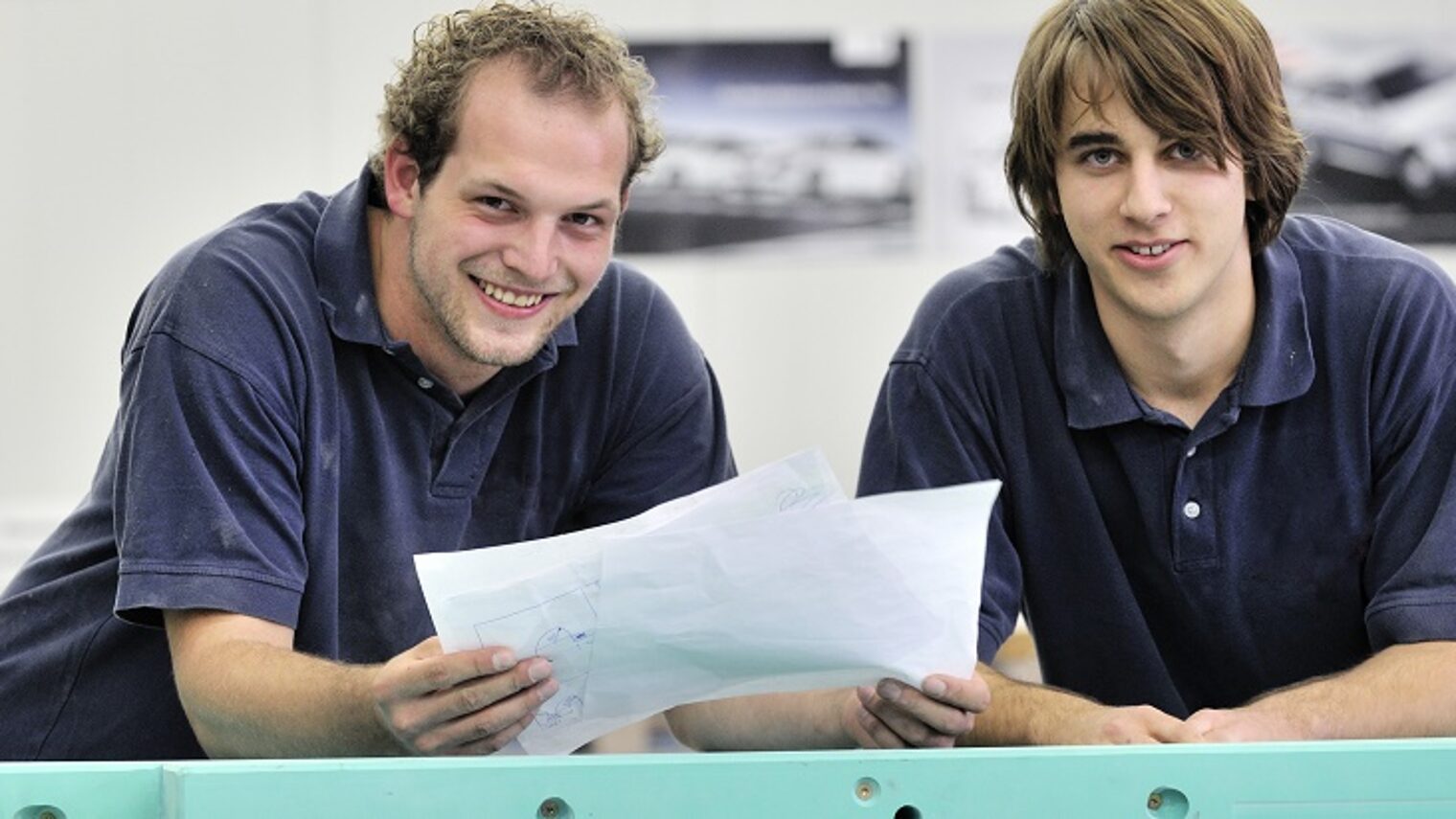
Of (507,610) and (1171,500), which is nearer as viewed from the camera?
(507,610)

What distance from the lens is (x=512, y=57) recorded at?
160cm

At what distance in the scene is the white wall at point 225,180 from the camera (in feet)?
12.9

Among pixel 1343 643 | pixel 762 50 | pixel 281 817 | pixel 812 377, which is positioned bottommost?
pixel 812 377

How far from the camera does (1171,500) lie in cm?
165

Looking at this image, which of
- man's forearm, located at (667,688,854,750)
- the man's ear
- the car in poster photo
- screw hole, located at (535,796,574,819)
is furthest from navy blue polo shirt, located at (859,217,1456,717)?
the car in poster photo

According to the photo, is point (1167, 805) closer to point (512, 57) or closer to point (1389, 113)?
point (512, 57)

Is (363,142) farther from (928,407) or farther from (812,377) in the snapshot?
(928,407)

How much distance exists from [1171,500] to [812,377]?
2.36 metres

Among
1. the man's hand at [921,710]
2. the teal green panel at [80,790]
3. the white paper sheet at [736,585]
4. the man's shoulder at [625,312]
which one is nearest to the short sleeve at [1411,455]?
the man's hand at [921,710]

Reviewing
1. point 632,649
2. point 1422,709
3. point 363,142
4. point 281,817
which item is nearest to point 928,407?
point 1422,709

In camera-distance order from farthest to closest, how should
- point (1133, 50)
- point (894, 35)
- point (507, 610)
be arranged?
point (894, 35), point (1133, 50), point (507, 610)

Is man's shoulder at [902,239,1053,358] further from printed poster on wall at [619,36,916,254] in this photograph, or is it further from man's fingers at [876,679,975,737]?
printed poster on wall at [619,36,916,254]

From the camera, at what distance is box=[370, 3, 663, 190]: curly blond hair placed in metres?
1.58

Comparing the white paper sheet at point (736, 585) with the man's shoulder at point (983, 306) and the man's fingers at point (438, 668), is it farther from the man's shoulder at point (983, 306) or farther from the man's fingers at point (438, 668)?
the man's shoulder at point (983, 306)
